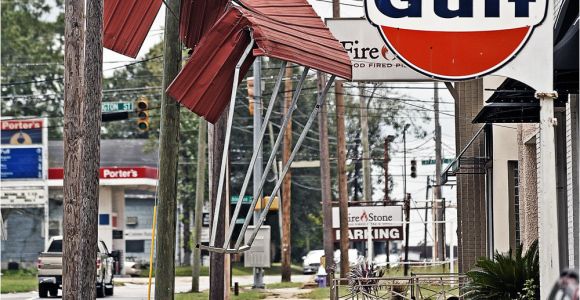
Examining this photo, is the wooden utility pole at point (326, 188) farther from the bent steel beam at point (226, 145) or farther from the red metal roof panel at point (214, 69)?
the bent steel beam at point (226, 145)

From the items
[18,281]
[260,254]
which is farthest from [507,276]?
[18,281]

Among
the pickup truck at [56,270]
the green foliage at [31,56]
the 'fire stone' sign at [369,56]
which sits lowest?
the pickup truck at [56,270]

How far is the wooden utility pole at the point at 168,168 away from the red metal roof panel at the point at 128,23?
1209 mm

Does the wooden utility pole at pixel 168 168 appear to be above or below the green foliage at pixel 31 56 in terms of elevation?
below

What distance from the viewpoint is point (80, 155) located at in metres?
15.3

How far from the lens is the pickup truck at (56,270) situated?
3572cm

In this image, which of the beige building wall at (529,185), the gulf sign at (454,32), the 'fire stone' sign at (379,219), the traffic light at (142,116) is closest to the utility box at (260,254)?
the 'fire stone' sign at (379,219)

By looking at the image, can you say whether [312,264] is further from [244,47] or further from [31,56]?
[244,47]

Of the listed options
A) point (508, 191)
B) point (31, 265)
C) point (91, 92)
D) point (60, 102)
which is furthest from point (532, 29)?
point (60, 102)

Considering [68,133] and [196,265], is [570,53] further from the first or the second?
[196,265]

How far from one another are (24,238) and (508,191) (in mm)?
49593

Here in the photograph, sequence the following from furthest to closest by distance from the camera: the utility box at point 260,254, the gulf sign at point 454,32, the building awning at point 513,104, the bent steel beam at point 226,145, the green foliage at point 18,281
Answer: the green foliage at point 18,281 < the utility box at point 260,254 < the building awning at point 513,104 < the bent steel beam at point 226,145 < the gulf sign at point 454,32

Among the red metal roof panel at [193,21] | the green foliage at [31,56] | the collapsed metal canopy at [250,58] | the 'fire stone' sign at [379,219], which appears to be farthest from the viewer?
the green foliage at [31,56]

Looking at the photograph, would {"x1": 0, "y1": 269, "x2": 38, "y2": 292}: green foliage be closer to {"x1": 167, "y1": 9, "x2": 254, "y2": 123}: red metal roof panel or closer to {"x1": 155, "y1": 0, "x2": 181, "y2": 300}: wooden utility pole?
{"x1": 155, "y1": 0, "x2": 181, "y2": 300}: wooden utility pole
